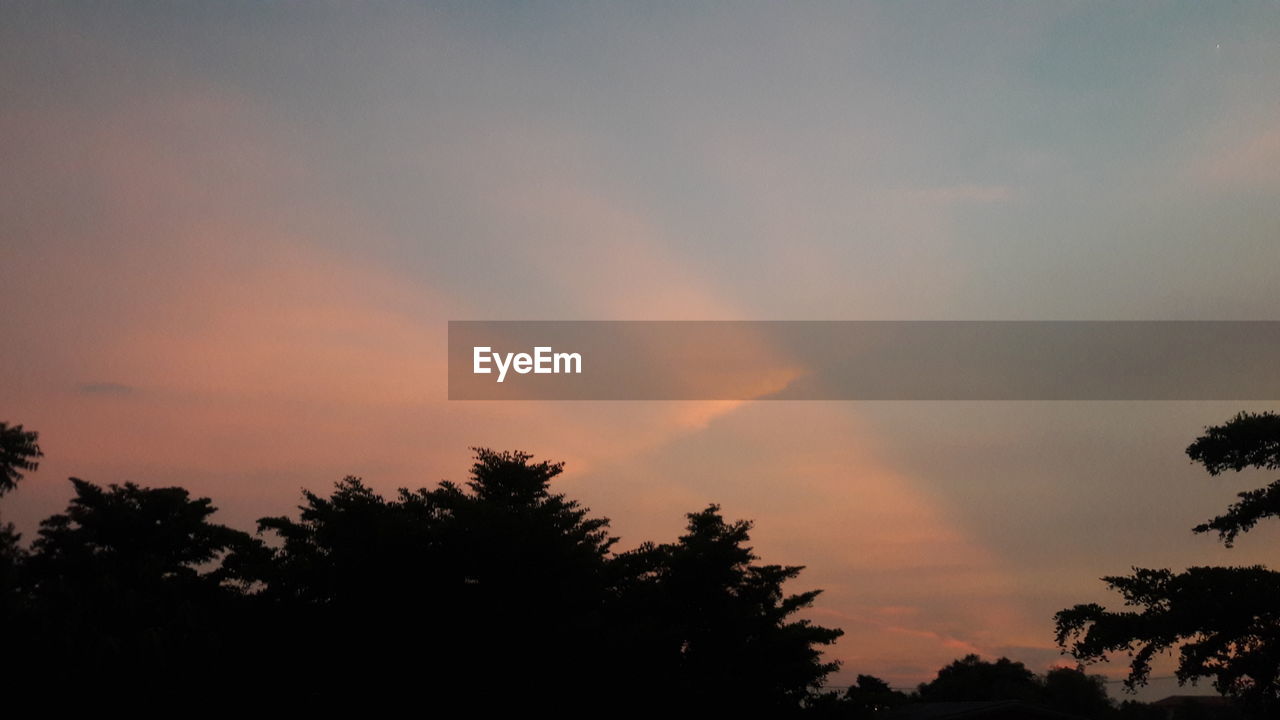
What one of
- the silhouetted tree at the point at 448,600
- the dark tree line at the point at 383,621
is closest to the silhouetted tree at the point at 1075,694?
the dark tree line at the point at 383,621

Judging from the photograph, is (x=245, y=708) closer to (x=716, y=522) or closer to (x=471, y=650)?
(x=471, y=650)

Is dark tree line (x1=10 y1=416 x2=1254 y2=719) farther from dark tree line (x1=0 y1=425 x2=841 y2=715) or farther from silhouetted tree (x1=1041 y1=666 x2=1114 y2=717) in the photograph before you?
silhouetted tree (x1=1041 y1=666 x2=1114 y2=717)

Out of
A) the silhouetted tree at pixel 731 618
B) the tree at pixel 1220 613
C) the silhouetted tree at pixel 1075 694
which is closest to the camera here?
the tree at pixel 1220 613

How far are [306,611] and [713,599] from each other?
19.9 m

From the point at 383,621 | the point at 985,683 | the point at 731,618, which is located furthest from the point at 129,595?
the point at 985,683

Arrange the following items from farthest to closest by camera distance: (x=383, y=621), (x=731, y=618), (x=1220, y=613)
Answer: (x=731, y=618), (x=383, y=621), (x=1220, y=613)

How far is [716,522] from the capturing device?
4588 centimetres

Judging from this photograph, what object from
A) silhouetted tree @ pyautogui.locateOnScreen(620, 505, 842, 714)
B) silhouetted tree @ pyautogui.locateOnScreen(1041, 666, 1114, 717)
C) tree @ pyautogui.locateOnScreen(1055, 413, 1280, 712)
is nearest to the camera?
tree @ pyautogui.locateOnScreen(1055, 413, 1280, 712)

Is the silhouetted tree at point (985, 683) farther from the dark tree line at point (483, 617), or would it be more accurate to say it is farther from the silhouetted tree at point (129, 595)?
the silhouetted tree at point (129, 595)

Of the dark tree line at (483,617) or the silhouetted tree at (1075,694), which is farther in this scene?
the silhouetted tree at (1075,694)

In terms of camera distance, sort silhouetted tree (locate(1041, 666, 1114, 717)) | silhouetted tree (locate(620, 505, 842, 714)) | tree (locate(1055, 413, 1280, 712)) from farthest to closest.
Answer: silhouetted tree (locate(1041, 666, 1114, 717)), silhouetted tree (locate(620, 505, 842, 714)), tree (locate(1055, 413, 1280, 712))

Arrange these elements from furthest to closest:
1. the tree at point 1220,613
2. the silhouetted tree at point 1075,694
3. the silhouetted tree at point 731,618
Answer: the silhouetted tree at point 1075,694 < the silhouetted tree at point 731,618 < the tree at point 1220,613

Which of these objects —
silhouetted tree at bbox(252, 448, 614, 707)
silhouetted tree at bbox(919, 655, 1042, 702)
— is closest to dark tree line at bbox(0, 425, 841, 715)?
silhouetted tree at bbox(252, 448, 614, 707)

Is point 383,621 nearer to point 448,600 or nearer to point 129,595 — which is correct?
point 448,600
